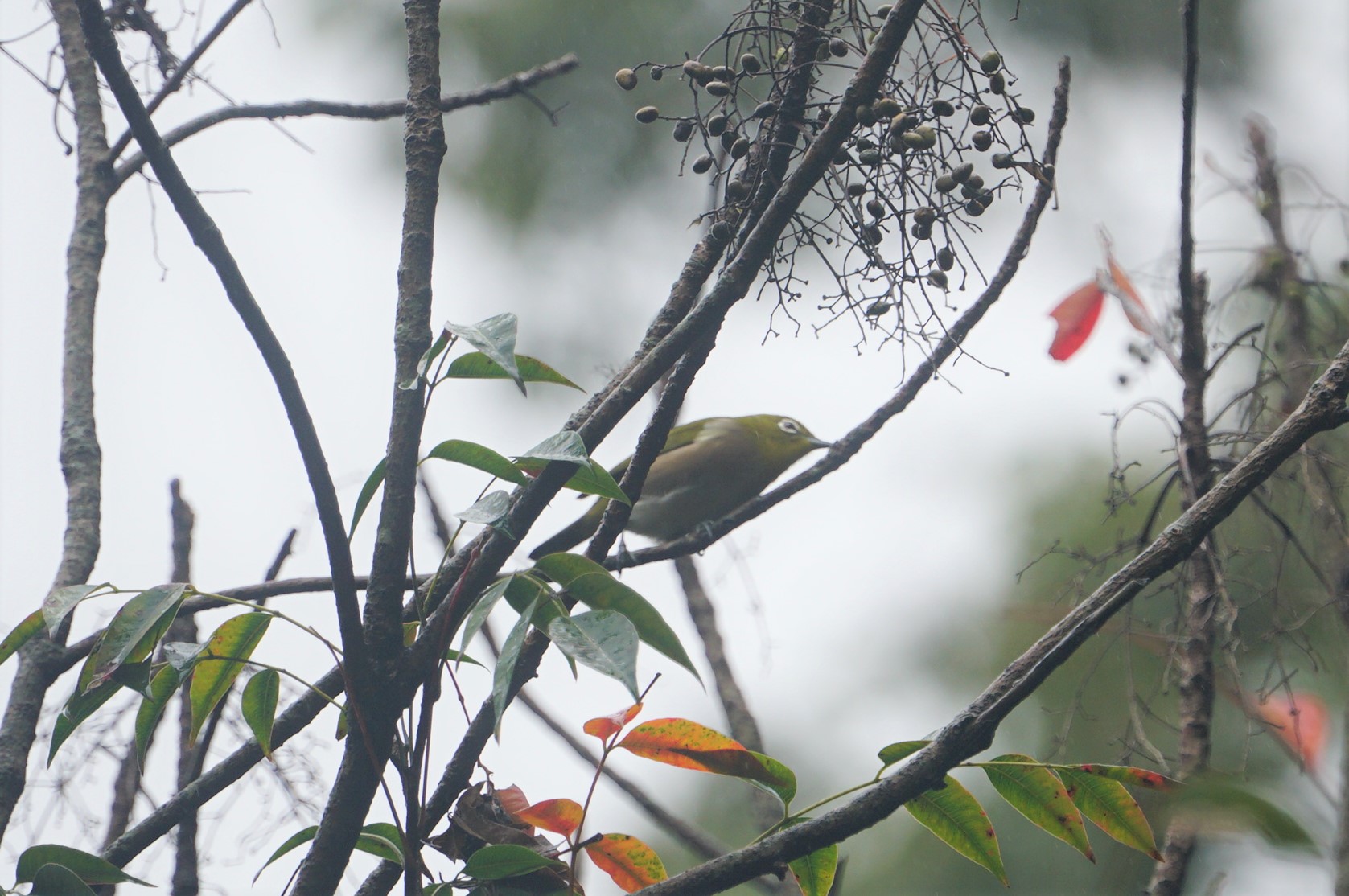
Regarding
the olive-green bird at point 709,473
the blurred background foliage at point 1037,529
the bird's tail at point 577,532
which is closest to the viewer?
the blurred background foliage at point 1037,529

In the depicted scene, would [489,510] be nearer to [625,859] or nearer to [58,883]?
[625,859]

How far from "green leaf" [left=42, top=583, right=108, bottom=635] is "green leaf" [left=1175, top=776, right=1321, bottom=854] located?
3.22 feet

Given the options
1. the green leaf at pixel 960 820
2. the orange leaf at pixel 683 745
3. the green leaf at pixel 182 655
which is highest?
the green leaf at pixel 182 655

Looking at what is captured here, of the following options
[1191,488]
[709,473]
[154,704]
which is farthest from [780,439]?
[154,704]

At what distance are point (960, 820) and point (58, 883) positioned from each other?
36.6 inches

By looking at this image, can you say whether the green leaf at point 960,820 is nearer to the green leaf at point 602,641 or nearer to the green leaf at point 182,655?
the green leaf at point 602,641

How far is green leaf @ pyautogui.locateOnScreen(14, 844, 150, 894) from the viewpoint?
1.17m

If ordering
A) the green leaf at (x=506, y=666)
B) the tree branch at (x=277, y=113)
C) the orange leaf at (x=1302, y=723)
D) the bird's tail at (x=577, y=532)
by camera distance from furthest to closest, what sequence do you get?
the bird's tail at (x=577, y=532) → the tree branch at (x=277, y=113) → the orange leaf at (x=1302, y=723) → the green leaf at (x=506, y=666)

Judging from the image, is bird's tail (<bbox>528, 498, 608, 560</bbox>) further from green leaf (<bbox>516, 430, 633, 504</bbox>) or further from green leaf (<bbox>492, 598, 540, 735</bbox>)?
green leaf (<bbox>492, 598, 540, 735</bbox>)

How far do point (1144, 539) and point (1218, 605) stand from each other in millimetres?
273

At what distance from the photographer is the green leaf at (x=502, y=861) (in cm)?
107

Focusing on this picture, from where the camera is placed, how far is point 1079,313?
272 centimetres

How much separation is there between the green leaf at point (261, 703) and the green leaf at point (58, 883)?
8.3 inches

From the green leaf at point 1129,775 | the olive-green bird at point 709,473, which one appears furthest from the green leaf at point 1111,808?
the olive-green bird at point 709,473
